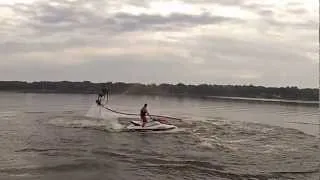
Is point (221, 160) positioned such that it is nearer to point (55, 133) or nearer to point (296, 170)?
point (296, 170)

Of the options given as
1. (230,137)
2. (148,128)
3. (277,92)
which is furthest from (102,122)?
(277,92)

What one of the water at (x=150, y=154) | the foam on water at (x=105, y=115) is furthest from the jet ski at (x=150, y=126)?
the foam on water at (x=105, y=115)

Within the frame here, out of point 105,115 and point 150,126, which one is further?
point 105,115

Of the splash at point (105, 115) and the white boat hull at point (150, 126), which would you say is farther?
the splash at point (105, 115)

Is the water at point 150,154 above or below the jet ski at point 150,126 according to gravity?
below

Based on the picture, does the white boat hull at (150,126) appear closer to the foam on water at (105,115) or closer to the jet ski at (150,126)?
the jet ski at (150,126)

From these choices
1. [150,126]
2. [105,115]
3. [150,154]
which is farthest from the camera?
[105,115]

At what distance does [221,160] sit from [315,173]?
495 centimetres

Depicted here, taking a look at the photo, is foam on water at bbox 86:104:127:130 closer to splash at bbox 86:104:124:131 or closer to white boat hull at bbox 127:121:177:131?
splash at bbox 86:104:124:131

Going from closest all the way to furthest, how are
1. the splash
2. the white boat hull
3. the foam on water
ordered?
the white boat hull < the splash < the foam on water

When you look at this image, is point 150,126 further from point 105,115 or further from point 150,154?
point 150,154

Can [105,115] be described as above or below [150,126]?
above

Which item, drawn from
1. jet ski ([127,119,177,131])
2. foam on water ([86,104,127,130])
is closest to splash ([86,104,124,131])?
foam on water ([86,104,127,130])

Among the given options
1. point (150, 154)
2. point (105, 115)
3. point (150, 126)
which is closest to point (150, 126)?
point (150, 126)
